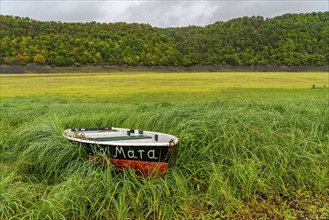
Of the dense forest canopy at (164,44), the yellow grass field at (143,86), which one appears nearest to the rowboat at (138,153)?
the yellow grass field at (143,86)

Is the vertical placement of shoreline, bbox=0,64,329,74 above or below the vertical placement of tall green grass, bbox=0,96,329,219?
above

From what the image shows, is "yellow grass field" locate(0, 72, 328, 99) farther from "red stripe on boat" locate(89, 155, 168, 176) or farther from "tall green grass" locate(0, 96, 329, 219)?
"red stripe on boat" locate(89, 155, 168, 176)

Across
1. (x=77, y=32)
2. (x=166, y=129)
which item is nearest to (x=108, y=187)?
(x=166, y=129)

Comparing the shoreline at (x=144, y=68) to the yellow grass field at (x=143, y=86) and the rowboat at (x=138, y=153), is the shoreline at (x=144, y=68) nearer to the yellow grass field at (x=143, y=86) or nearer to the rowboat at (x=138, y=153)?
the yellow grass field at (x=143, y=86)

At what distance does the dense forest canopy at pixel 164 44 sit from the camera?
8494 cm

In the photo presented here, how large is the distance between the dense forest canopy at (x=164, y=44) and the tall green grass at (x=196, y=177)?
79.5m

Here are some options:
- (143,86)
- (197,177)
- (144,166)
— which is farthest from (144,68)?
(144,166)

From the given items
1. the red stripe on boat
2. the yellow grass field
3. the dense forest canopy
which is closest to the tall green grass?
the red stripe on boat

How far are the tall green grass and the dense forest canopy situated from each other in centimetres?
7947

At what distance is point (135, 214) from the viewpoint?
4.94m

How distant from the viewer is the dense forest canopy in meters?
84.9

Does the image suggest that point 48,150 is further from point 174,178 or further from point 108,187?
point 174,178

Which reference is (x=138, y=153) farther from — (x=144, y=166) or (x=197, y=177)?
(x=197, y=177)

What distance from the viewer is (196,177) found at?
19.9 ft
